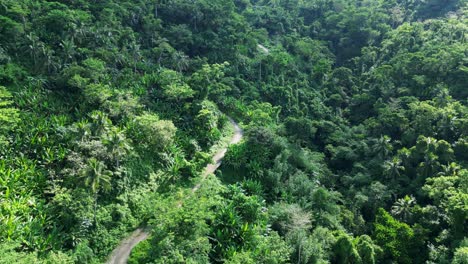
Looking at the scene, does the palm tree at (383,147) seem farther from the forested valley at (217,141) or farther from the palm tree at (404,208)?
the palm tree at (404,208)

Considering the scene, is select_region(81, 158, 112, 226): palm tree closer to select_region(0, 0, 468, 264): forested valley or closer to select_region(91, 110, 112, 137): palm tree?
select_region(0, 0, 468, 264): forested valley

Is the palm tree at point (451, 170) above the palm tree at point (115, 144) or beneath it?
above

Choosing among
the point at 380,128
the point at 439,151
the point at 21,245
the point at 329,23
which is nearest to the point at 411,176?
the point at 439,151

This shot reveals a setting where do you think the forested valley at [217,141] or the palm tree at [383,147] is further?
the palm tree at [383,147]

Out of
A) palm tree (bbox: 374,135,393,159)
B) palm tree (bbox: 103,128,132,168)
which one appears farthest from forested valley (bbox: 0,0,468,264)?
palm tree (bbox: 374,135,393,159)

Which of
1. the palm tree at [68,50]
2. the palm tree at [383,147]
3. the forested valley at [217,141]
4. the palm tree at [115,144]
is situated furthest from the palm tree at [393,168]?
the palm tree at [68,50]

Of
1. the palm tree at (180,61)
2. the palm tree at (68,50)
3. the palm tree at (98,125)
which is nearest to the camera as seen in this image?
the palm tree at (98,125)

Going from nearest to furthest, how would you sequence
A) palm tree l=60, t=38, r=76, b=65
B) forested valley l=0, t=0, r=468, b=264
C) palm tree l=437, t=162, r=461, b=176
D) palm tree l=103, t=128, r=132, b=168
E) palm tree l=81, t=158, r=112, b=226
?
1. palm tree l=81, t=158, r=112, b=226
2. forested valley l=0, t=0, r=468, b=264
3. palm tree l=103, t=128, r=132, b=168
4. palm tree l=437, t=162, r=461, b=176
5. palm tree l=60, t=38, r=76, b=65
